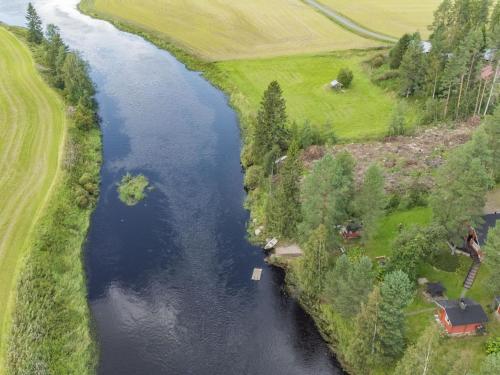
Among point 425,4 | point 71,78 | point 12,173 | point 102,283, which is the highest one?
point 425,4

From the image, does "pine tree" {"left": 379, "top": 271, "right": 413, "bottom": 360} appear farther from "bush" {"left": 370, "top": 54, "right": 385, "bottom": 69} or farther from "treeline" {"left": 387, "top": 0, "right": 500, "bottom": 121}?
"bush" {"left": 370, "top": 54, "right": 385, "bottom": 69}

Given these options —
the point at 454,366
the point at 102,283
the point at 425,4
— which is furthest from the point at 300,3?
the point at 454,366

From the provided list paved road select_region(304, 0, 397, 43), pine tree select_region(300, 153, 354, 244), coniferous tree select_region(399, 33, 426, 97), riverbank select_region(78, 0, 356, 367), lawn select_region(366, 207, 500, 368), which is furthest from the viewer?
paved road select_region(304, 0, 397, 43)

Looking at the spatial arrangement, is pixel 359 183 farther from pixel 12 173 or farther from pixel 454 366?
pixel 12 173

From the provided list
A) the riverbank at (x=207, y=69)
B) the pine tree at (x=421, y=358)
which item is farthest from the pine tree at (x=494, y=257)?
the riverbank at (x=207, y=69)

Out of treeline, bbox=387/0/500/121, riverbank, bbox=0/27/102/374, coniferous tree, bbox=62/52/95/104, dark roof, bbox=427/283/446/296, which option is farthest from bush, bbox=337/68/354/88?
dark roof, bbox=427/283/446/296

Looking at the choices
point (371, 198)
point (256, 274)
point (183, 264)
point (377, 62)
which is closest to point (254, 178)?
point (256, 274)

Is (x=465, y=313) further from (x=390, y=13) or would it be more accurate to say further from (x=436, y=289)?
(x=390, y=13)
